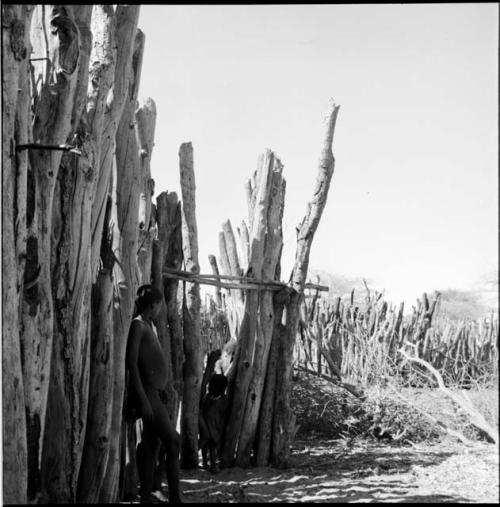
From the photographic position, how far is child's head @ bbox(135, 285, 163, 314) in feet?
15.9

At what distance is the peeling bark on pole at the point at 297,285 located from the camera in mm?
6508

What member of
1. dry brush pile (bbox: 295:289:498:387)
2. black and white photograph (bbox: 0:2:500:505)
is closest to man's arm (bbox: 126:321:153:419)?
black and white photograph (bbox: 0:2:500:505)

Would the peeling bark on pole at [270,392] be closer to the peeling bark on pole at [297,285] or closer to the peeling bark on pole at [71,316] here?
the peeling bark on pole at [297,285]

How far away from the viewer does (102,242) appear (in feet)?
15.8

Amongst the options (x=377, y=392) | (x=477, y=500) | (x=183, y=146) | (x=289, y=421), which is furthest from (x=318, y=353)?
(x=477, y=500)

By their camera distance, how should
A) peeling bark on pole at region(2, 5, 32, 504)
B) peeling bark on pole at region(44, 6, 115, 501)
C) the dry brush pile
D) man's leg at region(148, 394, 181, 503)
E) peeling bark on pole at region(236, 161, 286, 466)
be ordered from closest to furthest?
peeling bark on pole at region(2, 5, 32, 504), peeling bark on pole at region(44, 6, 115, 501), man's leg at region(148, 394, 181, 503), peeling bark on pole at region(236, 161, 286, 466), the dry brush pile

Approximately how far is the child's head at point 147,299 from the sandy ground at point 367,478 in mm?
1324

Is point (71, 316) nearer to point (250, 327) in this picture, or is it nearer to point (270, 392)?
point (250, 327)

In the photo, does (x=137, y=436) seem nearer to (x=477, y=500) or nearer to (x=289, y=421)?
(x=289, y=421)

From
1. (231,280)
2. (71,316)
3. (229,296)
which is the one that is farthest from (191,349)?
(71,316)

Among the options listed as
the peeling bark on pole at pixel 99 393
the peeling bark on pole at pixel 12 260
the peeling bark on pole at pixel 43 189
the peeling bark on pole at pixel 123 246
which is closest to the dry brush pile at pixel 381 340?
the peeling bark on pole at pixel 123 246

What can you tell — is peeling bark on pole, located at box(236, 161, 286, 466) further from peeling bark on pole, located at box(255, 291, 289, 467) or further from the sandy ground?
the sandy ground

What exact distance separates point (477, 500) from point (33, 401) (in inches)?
106

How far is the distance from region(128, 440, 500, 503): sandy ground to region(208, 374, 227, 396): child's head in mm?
657
